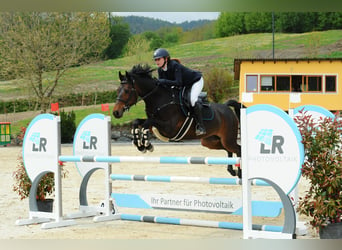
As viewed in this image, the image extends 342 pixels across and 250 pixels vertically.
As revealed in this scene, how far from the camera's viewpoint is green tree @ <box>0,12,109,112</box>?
70.1 ft

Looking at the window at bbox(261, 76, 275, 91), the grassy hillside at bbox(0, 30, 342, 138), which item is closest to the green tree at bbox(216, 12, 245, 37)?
the grassy hillside at bbox(0, 30, 342, 138)

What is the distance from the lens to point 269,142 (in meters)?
3.56

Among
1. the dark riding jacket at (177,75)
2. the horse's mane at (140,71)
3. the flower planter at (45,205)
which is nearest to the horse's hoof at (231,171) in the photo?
the dark riding jacket at (177,75)

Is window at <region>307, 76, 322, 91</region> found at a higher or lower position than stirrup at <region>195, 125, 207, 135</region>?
higher

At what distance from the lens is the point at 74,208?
19.2 ft

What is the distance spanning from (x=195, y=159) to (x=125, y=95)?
1.09 m

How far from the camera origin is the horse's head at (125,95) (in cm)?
462

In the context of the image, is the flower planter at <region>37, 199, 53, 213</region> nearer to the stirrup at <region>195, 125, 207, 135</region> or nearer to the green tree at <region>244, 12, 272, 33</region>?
the stirrup at <region>195, 125, 207, 135</region>

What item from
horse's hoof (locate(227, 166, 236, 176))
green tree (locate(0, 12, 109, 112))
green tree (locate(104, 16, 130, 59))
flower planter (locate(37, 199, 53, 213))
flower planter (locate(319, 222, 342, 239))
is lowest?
flower planter (locate(37, 199, 53, 213))

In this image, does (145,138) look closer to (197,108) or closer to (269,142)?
(197,108)

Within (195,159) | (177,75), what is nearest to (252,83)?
(177,75)

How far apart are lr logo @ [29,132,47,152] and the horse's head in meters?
0.80

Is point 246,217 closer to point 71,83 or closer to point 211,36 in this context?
point 71,83

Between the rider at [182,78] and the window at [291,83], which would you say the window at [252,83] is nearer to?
the window at [291,83]
